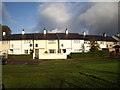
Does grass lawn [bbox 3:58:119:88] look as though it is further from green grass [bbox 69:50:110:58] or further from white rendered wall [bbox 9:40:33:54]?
white rendered wall [bbox 9:40:33:54]

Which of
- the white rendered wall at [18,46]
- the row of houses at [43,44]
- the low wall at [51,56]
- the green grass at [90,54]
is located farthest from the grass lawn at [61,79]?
the white rendered wall at [18,46]

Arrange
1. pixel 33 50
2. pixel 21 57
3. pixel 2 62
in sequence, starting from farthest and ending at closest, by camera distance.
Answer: pixel 33 50, pixel 21 57, pixel 2 62

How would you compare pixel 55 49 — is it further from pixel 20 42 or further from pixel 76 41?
pixel 20 42

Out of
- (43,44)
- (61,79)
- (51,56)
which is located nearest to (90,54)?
(51,56)

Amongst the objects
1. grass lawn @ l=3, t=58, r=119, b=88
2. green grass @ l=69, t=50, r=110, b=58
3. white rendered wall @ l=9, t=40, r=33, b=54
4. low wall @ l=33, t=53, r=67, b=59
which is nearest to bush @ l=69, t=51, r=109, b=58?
green grass @ l=69, t=50, r=110, b=58

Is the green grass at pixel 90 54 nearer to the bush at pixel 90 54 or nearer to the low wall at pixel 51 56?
the bush at pixel 90 54

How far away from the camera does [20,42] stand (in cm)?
5425

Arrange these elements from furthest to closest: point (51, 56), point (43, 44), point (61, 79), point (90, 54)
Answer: point (43, 44), point (51, 56), point (90, 54), point (61, 79)

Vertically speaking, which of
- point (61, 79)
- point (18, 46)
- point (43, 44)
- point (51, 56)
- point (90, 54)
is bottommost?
point (51, 56)

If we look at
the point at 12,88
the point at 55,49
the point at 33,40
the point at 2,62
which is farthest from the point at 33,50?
the point at 12,88

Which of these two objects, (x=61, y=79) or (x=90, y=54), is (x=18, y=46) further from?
(x=61, y=79)

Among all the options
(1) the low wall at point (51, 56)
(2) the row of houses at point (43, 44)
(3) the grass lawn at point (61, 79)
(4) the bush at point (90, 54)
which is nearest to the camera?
(3) the grass lawn at point (61, 79)

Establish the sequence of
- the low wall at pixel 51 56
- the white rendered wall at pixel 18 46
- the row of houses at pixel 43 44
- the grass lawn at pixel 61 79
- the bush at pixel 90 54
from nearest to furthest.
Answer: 1. the grass lawn at pixel 61 79
2. the bush at pixel 90 54
3. the low wall at pixel 51 56
4. the row of houses at pixel 43 44
5. the white rendered wall at pixel 18 46

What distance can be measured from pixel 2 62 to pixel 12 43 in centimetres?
2871
